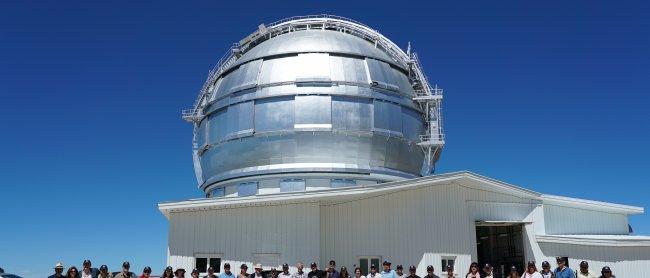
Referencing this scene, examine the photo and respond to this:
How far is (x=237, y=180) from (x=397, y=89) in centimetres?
926

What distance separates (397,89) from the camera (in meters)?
30.0

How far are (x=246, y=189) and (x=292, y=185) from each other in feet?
8.28

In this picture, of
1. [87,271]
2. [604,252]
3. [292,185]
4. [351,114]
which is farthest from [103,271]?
[604,252]

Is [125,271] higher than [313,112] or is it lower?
lower

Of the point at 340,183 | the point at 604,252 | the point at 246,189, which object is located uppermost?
the point at 340,183

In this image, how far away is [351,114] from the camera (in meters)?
→ 27.9

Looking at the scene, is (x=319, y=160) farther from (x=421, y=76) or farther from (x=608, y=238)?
(x=608, y=238)

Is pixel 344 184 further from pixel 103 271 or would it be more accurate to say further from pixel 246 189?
pixel 103 271

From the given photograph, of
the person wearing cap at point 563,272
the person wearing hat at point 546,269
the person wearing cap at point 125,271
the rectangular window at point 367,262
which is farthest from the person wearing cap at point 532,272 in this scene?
the rectangular window at point 367,262

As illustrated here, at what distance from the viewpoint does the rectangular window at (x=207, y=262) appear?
22031mm

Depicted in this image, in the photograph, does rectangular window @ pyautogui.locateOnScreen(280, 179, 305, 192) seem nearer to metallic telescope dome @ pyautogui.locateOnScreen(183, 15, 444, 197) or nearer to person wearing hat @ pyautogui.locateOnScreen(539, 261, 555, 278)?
metallic telescope dome @ pyautogui.locateOnScreen(183, 15, 444, 197)

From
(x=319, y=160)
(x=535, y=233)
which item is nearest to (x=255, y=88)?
(x=319, y=160)

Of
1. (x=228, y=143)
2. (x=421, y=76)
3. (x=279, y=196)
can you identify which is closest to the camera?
(x=279, y=196)

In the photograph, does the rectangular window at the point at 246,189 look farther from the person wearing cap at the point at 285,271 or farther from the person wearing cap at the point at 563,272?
the person wearing cap at the point at 563,272
